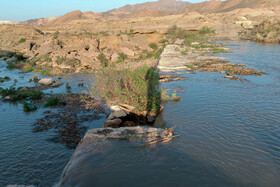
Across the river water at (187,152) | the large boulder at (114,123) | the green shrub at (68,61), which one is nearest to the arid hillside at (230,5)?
the green shrub at (68,61)

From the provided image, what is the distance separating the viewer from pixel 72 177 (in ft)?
11.9

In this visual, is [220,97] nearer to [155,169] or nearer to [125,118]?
[125,118]

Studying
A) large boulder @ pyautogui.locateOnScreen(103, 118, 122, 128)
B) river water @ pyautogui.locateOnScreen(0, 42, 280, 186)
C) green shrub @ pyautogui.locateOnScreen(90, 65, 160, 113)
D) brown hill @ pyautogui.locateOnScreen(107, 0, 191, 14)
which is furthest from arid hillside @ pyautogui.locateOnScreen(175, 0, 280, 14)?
large boulder @ pyautogui.locateOnScreen(103, 118, 122, 128)

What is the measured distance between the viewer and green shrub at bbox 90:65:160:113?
6.50m

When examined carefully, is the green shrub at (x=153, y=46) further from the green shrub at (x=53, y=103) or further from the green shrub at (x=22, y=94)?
the green shrub at (x=53, y=103)

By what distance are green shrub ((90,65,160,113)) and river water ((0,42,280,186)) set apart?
611 millimetres

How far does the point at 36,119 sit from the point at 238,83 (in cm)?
886

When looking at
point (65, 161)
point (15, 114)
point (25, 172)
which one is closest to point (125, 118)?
point (65, 161)

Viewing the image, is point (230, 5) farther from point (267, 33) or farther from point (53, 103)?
point (53, 103)

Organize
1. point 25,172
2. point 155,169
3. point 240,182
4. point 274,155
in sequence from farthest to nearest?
1. point 25,172
2. point 274,155
3. point 155,169
4. point 240,182

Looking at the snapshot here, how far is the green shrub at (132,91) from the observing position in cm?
650

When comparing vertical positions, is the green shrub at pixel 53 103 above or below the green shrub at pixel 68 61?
below

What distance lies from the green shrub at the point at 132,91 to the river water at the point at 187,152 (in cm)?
61

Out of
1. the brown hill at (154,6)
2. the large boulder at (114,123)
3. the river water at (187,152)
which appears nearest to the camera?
the river water at (187,152)
